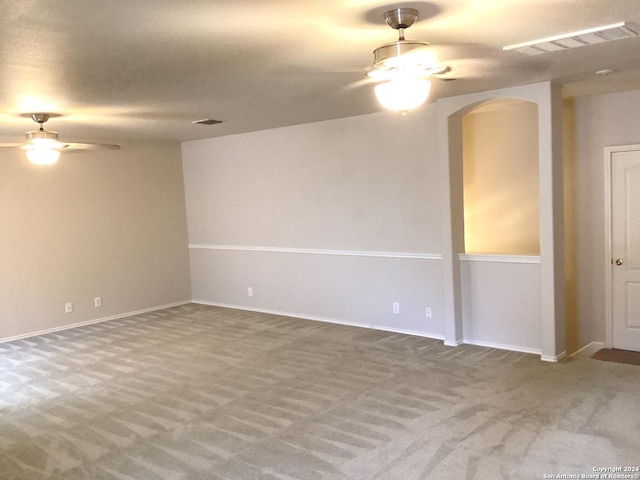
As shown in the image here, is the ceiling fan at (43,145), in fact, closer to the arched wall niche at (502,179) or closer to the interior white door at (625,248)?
the arched wall niche at (502,179)

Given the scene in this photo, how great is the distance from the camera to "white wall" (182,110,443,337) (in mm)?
5816

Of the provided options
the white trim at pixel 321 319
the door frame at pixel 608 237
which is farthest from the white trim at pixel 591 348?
the white trim at pixel 321 319

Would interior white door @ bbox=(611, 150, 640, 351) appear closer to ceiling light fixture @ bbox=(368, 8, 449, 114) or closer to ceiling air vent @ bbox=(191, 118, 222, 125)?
ceiling light fixture @ bbox=(368, 8, 449, 114)

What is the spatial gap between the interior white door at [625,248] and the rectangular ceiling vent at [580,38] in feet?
8.29

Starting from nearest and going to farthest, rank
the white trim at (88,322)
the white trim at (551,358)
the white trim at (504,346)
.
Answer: the white trim at (551,358), the white trim at (504,346), the white trim at (88,322)

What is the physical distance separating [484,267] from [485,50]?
8.10 ft

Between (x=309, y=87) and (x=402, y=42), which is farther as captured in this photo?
(x=309, y=87)

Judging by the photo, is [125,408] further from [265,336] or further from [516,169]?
[516,169]

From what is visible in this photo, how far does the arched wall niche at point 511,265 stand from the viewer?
15.4 ft

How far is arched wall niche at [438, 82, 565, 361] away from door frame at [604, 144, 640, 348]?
2.61 ft

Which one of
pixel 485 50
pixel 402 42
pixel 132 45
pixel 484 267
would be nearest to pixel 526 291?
pixel 484 267

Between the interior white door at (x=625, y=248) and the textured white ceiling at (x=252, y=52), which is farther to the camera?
the interior white door at (x=625, y=248)

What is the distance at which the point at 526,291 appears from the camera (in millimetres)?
5090

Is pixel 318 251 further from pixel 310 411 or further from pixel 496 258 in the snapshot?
pixel 310 411
